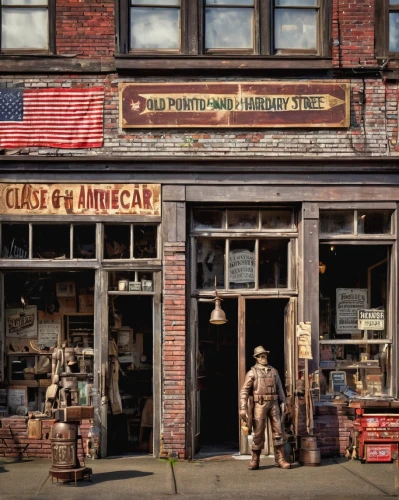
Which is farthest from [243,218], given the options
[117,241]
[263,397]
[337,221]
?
[263,397]

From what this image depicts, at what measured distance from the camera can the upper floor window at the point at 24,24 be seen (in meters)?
15.1

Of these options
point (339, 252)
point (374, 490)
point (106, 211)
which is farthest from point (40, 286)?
point (374, 490)

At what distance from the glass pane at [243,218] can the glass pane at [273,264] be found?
0.30 meters

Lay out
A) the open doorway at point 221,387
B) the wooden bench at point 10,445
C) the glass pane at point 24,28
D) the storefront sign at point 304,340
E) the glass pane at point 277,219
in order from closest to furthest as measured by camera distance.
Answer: the storefront sign at point 304,340, the wooden bench at point 10,445, the glass pane at point 24,28, the glass pane at point 277,219, the open doorway at point 221,387

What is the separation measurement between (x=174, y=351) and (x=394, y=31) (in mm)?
A: 5724

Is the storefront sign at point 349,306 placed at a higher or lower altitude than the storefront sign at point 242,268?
lower

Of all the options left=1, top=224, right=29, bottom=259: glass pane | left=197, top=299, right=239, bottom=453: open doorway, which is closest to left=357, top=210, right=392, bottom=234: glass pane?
left=197, top=299, right=239, bottom=453: open doorway

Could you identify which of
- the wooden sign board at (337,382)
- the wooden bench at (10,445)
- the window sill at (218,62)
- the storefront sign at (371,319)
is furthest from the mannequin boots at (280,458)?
the window sill at (218,62)

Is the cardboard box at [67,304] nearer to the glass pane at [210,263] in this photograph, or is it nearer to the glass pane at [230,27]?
the glass pane at [210,263]

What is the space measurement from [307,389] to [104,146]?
4.53 m

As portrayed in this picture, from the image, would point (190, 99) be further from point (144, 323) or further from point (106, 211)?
point (144, 323)

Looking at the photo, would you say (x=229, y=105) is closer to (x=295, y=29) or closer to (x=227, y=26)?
(x=227, y=26)

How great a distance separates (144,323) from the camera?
1518cm

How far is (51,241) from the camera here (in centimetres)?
1509
